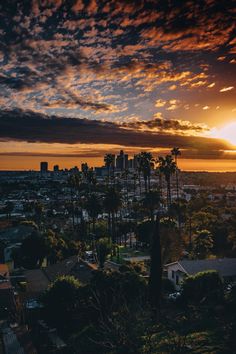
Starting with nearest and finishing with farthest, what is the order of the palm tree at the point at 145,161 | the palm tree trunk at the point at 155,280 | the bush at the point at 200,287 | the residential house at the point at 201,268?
the palm tree trunk at the point at 155,280 < the bush at the point at 200,287 < the residential house at the point at 201,268 < the palm tree at the point at 145,161

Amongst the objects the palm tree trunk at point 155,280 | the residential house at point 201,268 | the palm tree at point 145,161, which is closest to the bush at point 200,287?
the palm tree trunk at point 155,280

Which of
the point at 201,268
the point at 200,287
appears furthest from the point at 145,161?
the point at 200,287

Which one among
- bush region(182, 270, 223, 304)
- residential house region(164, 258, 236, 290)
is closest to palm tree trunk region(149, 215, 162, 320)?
bush region(182, 270, 223, 304)

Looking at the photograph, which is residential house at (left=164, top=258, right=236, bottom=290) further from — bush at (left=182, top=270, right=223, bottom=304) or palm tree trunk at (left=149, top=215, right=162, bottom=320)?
palm tree trunk at (left=149, top=215, right=162, bottom=320)

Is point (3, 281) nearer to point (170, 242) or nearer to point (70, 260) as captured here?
point (70, 260)

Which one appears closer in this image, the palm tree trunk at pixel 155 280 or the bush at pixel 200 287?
the palm tree trunk at pixel 155 280

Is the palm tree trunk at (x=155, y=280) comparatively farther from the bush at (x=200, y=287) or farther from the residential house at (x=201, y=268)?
the residential house at (x=201, y=268)

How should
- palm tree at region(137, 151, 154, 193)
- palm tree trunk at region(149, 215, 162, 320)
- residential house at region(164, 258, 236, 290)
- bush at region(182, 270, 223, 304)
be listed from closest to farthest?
palm tree trunk at region(149, 215, 162, 320) → bush at region(182, 270, 223, 304) → residential house at region(164, 258, 236, 290) → palm tree at region(137, 151, 154, 193)

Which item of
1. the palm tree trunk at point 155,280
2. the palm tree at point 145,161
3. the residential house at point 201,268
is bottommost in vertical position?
the residential house at point 201,268

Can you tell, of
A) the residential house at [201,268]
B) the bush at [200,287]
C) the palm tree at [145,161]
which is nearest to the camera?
the bush at [200,287]

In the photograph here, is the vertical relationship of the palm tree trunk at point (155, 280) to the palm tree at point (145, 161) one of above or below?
below

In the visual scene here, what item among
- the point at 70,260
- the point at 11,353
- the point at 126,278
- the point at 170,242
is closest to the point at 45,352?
the point at 11,353

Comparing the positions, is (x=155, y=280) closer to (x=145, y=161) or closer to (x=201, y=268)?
(x=201, y=268)
